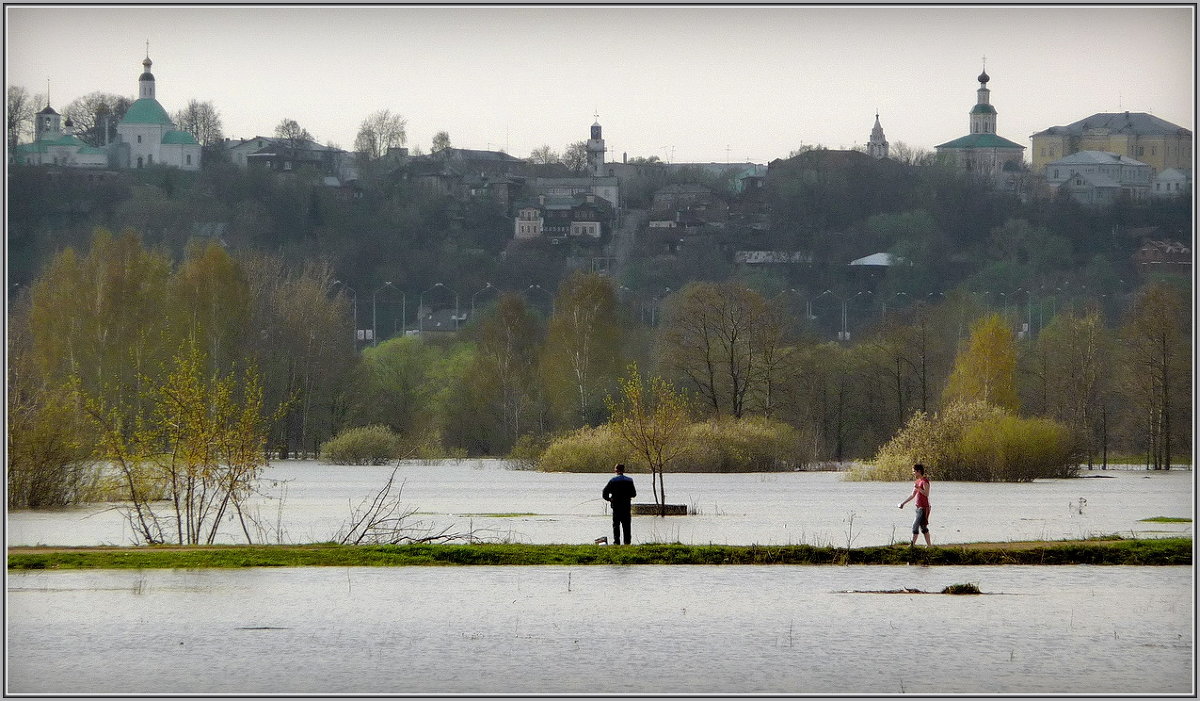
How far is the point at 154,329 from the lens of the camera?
226 ft

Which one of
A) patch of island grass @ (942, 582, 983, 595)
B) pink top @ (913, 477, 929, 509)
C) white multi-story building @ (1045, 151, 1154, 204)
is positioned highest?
white multi-story building @ (1045, 151, 1154, 204)

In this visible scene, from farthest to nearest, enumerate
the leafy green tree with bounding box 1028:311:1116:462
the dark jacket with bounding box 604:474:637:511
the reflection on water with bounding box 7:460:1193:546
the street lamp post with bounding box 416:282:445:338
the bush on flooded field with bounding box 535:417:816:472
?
the street lamp post with bounding box 416:282:445:338 → the leafy green tree with bounding box 1028:311:1116:462 → the bush on flooded field with bounding box 535:417:816:472 → the reflection on water with bounding box 7:460:1193:546 → the dark jacket with bounding box 604:474:637:511

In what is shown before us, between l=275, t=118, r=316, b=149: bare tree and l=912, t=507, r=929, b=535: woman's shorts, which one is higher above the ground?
l=275, t=118, r=316, b=149: bare tree

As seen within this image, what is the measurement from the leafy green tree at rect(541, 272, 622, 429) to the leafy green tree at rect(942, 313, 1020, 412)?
15092mm

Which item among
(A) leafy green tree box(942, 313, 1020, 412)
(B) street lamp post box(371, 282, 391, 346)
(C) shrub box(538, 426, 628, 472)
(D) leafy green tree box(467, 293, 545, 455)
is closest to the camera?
(C) shrub box(538, 426, 628, 472)

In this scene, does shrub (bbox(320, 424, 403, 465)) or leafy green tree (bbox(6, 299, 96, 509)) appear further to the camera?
shrub (bbox(320, 424, 403, 465))

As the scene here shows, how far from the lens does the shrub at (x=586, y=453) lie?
58.9 m

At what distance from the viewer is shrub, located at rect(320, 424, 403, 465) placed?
221 ft

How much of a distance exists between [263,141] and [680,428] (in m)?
103

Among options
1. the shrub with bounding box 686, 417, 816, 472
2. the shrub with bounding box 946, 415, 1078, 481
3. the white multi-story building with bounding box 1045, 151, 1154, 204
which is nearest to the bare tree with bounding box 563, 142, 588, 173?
the white multi-story building with bounding box 1045, 151, 1154, 204

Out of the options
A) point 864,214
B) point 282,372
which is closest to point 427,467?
point 282,372

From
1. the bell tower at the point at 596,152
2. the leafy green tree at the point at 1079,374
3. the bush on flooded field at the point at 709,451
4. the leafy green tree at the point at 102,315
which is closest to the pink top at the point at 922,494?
the bush on flooded field at the point at 709,451

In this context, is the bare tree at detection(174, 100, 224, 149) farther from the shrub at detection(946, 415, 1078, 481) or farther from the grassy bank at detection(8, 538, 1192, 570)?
the grassy bank at detection(8, 538, 1192, 570)

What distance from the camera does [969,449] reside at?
52625 millimetres
